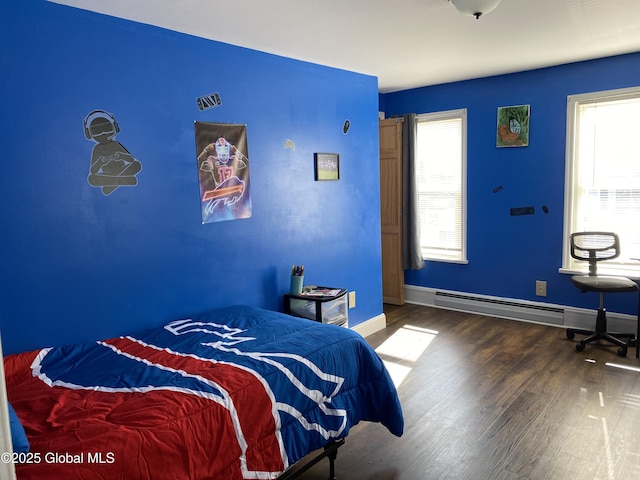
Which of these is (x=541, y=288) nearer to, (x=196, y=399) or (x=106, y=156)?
(x=196, y=399)

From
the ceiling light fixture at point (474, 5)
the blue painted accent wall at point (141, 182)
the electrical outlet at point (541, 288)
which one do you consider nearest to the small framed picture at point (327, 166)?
the blue painted accent wall at point (141, 182)

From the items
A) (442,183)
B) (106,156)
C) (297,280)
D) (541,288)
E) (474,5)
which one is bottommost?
(541,288)

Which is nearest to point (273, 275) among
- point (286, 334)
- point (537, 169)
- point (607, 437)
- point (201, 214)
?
point (201, 214)

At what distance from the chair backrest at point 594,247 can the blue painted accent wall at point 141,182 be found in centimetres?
220

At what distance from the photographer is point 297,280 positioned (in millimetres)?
3549

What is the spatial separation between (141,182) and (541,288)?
3.86 metres

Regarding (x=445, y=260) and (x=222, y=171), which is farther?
(x=445, y=260)

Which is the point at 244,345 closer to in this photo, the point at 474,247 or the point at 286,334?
the point at 286,334

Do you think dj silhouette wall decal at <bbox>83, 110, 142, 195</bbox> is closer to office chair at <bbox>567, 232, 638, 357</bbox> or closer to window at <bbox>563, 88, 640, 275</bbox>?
office chair at <bbox>567, 232, 638, 357</bbox>

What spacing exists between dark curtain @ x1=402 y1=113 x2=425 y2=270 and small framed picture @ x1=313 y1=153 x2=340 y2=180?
1494 mm

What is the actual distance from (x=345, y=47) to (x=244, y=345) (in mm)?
2247

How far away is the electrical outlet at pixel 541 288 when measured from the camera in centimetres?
470

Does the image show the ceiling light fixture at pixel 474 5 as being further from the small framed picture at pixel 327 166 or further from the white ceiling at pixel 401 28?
the small framed picture at pixel 327 166

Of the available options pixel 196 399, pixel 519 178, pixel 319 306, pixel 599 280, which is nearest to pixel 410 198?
pixel 519 178
